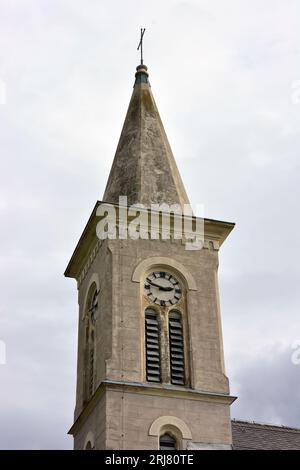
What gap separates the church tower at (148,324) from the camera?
3114 cm

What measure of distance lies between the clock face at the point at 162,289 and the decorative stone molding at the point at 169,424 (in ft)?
14.8

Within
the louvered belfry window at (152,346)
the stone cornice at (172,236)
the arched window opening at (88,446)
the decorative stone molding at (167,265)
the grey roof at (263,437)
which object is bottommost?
the arched window opening at (88,446)

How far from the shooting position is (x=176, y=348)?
33.2 metres

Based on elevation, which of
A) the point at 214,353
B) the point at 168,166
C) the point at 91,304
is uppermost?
the point at 168,166

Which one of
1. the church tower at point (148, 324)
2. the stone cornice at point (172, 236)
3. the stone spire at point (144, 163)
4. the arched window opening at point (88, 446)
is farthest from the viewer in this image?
the stone spire at point (144, 163)

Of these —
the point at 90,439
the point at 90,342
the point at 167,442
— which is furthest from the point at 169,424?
the point at 90,342

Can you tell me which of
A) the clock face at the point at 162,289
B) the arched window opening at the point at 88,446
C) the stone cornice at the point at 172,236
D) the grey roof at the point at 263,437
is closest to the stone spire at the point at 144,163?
the stone cornice at the point at 172,236

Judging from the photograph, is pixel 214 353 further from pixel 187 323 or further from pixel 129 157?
pixel 129 157

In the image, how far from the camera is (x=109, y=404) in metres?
30.8

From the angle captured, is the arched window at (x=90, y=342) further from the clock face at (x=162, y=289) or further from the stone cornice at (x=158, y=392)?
the clock face at (x=162, y=289)

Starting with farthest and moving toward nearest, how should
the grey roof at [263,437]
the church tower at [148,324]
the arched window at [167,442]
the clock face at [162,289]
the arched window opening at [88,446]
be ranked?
the clock face at [162,289]
the grey roof at [263,437]
the arched window opening at [88,446]
the church tower at [148,324]
the arched window at [167,442]

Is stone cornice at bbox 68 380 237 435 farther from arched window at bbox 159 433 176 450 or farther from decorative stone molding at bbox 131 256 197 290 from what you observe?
decorative stone molding at bbox 131 256 197 290
